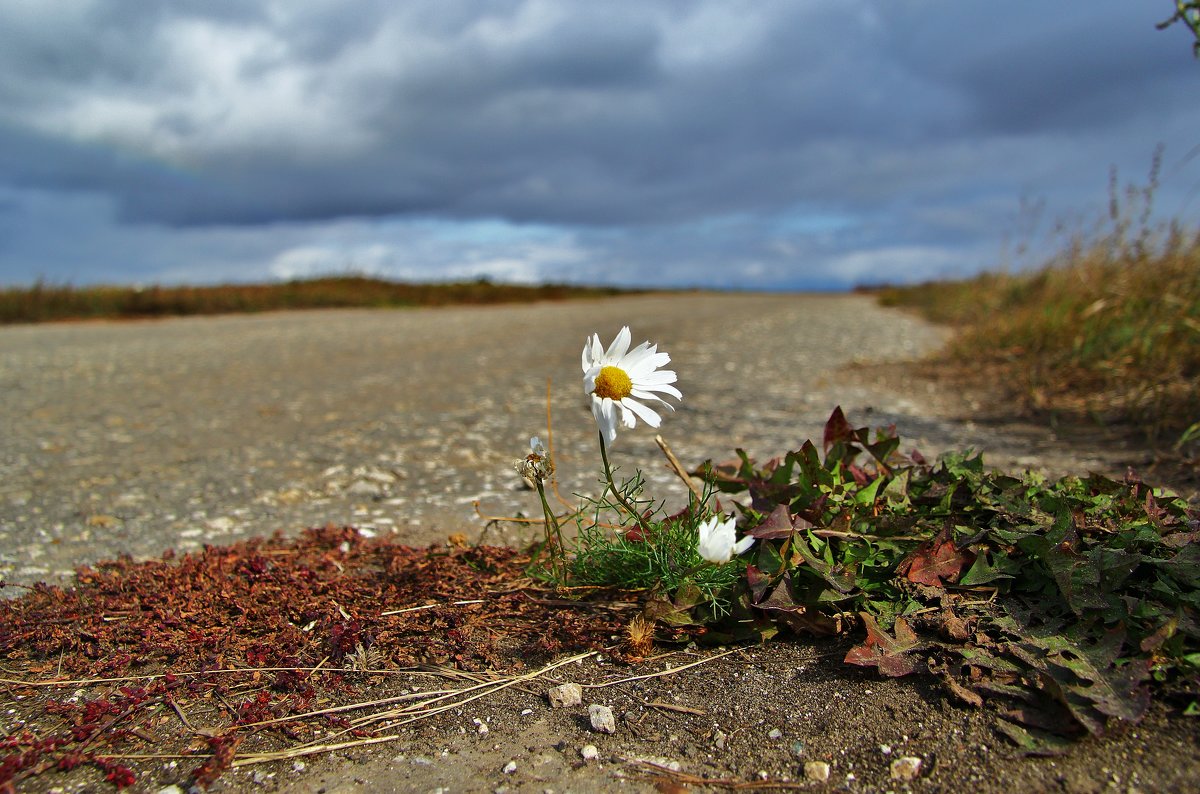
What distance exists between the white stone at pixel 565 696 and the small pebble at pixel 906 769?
0.78m

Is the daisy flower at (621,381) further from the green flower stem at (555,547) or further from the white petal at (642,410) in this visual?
the green flower stem at (555,547)

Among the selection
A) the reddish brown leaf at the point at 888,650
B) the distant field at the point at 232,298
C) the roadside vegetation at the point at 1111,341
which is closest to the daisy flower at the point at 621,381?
the reddish brown leaf at the point at 888,650

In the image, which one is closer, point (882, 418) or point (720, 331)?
point (882, 418)

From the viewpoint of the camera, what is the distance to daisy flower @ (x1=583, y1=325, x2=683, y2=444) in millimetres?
2170

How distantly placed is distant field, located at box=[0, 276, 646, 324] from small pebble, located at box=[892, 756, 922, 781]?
14.8 meters

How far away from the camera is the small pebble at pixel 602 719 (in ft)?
6.55

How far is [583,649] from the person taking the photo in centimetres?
239

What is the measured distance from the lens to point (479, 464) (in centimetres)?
437

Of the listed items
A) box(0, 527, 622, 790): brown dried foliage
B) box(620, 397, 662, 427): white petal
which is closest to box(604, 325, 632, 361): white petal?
box(620, 397, 662, 427): white petal

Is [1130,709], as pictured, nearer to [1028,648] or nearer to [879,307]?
[1028,648]

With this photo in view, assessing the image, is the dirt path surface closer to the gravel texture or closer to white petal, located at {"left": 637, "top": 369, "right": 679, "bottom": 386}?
the gravel texture

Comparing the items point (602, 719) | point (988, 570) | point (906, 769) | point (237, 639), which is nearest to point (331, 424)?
point (237, 639)

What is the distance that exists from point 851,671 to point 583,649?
2.48ft

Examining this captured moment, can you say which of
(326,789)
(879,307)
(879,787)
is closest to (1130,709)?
(879,787)
